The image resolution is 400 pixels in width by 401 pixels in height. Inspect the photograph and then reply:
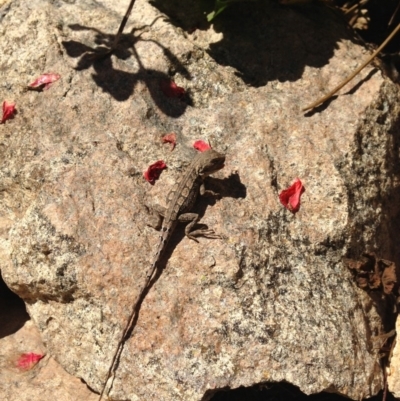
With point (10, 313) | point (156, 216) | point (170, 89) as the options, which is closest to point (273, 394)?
point (156, 216)

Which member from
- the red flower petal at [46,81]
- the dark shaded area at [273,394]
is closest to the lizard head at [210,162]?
the red flower petal at [46,81]

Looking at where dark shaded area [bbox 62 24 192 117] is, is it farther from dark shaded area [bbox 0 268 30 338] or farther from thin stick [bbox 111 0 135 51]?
dark shaded area [bbox 0 268 30 338]

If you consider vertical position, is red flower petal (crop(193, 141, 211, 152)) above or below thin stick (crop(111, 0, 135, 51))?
below

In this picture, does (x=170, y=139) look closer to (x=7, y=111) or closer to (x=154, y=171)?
(x=154, y=171)

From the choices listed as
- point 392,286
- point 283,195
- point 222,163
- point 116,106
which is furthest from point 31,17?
point 392,286

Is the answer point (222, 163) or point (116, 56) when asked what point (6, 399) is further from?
point (116, 56)

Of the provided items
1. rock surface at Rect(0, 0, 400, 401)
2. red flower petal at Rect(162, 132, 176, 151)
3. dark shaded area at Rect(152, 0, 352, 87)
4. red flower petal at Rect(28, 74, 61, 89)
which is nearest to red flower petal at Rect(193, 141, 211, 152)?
rock surface at Rect(0, 0, 400, 401)
